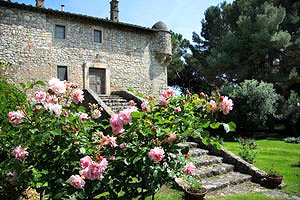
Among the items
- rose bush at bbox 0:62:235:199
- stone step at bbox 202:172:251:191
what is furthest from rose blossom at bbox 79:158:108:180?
stone step at bbox 202:172:251:191

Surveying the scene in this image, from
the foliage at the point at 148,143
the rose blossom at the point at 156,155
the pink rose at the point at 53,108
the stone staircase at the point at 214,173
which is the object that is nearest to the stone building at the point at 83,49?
the stone staircase at the point at 214,173

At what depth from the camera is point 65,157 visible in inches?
97.8

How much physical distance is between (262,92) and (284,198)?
12.4m

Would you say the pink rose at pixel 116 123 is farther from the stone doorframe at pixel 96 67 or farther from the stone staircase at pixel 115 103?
the stone doorframe at pixel 96 67

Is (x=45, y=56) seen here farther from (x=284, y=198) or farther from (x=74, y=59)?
(x=284, y=198)

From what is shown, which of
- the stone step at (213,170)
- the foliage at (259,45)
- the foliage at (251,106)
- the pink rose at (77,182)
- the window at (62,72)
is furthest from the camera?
the foliage at (259,45)

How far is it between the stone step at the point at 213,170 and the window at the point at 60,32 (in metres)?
11.1

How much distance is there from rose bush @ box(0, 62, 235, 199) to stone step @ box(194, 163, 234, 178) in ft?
13.9

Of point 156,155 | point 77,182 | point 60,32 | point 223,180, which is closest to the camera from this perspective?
point 77,182

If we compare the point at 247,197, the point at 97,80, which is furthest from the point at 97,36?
the point at 247,197

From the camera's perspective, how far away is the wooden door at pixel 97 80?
15133 millimetres

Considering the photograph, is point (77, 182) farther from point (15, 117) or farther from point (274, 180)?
point (274, 180)

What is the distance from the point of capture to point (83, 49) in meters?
14.8

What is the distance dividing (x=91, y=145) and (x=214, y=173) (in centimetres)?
527
